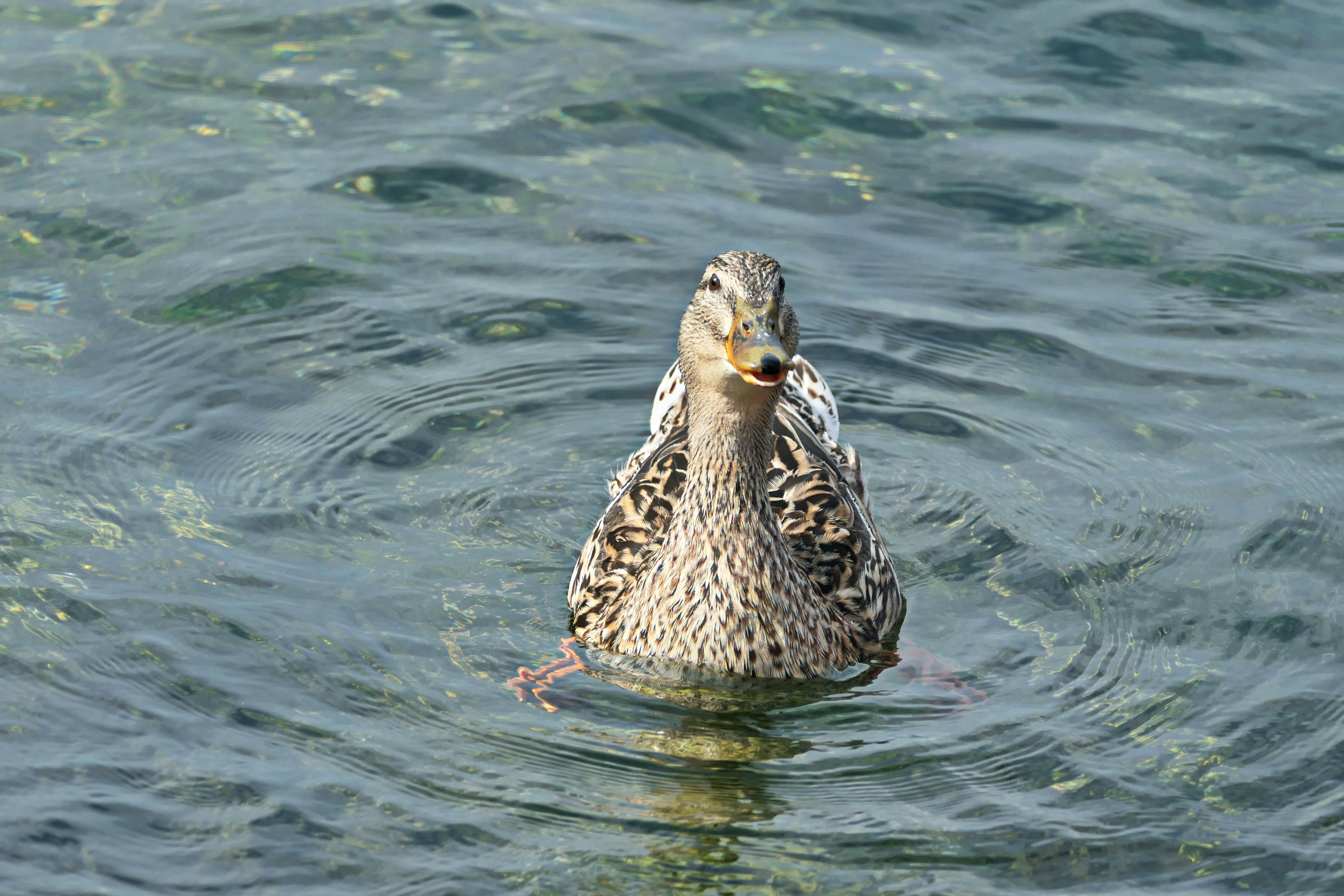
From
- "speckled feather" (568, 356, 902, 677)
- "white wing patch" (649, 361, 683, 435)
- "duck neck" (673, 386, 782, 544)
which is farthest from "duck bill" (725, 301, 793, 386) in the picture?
"white wing patch" (649, 361, 683, 435)

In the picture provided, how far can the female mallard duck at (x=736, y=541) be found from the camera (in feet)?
24.7

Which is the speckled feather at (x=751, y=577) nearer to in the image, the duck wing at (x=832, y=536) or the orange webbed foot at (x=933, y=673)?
the duck wing at (x=832, y=536)

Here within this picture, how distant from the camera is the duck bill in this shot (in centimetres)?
719

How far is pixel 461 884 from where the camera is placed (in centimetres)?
652

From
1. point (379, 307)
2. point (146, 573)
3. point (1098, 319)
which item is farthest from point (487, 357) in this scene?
point (1098, 319)

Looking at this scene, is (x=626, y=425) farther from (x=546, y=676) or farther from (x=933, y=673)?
(x=933, y=673)

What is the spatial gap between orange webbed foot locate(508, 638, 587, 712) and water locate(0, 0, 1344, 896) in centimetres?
8

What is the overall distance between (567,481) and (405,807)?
3.16m

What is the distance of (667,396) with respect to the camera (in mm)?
9922

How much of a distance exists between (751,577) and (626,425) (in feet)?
8.35

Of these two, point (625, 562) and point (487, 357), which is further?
point (487, 357)

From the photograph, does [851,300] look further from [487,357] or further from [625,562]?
[625,562]

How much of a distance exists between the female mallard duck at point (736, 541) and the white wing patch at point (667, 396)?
68cm

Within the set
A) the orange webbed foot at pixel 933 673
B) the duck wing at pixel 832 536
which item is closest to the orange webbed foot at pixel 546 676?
the duck wing at pixel 832 536
